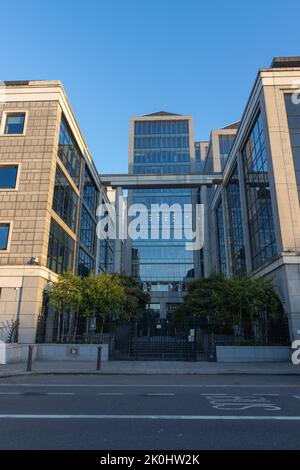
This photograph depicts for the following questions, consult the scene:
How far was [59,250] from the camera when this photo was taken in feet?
90.3

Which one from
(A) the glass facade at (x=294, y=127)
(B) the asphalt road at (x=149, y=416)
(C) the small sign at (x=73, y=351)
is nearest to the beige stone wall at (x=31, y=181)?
(C) the small sign at (x=73, y=351)

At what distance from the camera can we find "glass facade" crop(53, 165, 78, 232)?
27.2 metres

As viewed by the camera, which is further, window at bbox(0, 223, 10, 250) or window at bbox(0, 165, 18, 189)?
window at bbox(0, 165, 18, 189)

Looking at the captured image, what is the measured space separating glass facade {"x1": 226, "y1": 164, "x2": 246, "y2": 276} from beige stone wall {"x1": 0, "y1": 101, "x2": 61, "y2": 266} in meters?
20.4

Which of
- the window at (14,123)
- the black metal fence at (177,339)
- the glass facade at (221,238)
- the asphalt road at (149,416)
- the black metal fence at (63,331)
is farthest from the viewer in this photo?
the glass facade at (221,238)

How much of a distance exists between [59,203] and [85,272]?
10.8m

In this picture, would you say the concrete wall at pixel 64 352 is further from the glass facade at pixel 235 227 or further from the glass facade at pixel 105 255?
the glass facade at pixel 105 255

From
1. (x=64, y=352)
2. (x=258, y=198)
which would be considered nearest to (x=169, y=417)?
(x=64, y=352)

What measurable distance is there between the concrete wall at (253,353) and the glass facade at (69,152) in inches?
786

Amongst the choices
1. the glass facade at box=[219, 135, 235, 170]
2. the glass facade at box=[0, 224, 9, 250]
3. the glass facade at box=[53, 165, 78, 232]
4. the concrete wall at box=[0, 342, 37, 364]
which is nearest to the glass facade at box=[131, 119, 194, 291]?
the glass facade at box=[219, 135, 235, 170]

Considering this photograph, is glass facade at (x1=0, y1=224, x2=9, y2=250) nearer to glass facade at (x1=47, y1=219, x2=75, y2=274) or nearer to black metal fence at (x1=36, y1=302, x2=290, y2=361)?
glass facade at (x1=47, y1=219, x2=75, y2=274)

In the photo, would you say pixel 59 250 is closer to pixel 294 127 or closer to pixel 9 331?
pixel 9 331

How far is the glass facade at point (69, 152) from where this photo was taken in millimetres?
28750
